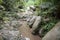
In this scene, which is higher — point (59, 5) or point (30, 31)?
point (59, 5)

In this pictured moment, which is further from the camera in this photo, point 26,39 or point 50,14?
point 50,14

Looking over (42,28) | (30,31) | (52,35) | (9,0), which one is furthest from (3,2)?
(52,35)

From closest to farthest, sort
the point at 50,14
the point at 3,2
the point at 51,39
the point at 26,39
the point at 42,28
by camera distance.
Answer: the point at 51,39 → the point at 26,39 → the point at 42,28 → the point at 50,14 → the point at 3,2

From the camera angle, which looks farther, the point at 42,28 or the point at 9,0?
the point at 9,0

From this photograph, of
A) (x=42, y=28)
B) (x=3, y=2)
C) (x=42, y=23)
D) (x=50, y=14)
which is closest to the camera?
(x=42, y=28)

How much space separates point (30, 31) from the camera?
297 inches

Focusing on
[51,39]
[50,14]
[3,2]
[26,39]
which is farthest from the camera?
[3,2]

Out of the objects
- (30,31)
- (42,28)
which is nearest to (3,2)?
(30,31)

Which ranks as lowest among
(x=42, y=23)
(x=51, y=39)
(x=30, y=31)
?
(x=30, y=31)

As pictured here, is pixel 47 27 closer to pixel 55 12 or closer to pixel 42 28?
pixel 42 28

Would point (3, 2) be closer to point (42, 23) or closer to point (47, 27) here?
point (42, 23)

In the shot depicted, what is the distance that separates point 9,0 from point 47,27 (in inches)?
232

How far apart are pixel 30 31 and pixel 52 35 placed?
2.50 meters

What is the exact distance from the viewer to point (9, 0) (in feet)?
37.2
